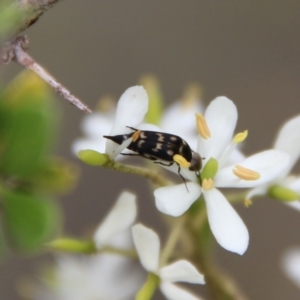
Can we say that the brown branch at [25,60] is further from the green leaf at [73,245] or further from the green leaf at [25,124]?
the green leaf at [73,245]

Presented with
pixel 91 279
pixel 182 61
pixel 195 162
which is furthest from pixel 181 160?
pixel 182 61

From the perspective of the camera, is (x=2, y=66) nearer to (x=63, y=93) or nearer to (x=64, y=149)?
(x=63, y=93)

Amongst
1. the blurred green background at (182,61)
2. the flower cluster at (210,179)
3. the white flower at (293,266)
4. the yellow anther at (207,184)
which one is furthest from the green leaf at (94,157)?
the blurred green background at (182,61)

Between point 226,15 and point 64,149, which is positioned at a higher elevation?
point 226,15

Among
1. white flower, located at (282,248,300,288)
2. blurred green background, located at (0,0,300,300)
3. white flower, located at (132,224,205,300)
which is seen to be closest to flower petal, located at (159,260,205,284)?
white flower, located at (132,224,205,300)

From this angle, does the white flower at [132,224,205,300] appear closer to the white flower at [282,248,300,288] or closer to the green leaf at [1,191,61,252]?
the green leaf at [1,191,61,252]

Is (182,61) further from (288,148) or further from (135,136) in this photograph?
(135,136)

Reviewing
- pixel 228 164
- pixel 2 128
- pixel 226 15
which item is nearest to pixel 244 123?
pixel 226 15
